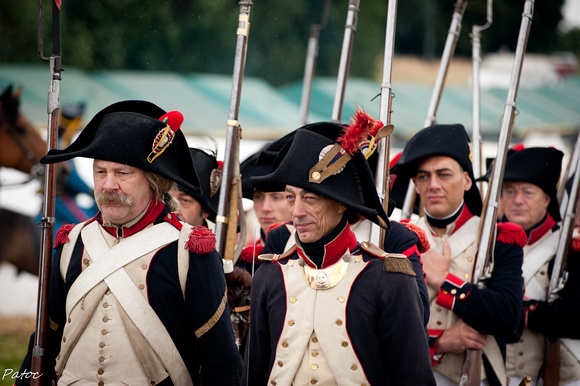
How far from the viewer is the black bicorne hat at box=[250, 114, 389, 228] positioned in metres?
3.09

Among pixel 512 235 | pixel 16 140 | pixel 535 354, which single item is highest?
pixel 16 140

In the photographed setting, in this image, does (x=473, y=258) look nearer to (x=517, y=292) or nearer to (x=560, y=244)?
(x=517, y=292)

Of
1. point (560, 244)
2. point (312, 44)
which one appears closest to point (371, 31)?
point (312, 44)

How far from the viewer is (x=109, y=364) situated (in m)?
3.22

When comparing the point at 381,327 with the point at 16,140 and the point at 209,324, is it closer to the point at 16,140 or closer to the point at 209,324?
the point at 209,324

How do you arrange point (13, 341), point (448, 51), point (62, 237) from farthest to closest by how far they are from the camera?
point (13, 341) < point (448, 51) < point (62, 237)

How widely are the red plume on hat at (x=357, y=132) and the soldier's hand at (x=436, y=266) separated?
5.40 feet

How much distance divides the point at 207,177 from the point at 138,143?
1.80 meters

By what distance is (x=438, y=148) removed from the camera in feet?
15.5

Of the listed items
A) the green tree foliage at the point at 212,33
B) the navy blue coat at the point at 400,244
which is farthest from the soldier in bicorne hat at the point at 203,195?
the green tree foliage at the point at 212,33

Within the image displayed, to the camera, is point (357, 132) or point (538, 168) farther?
point (538, 168)

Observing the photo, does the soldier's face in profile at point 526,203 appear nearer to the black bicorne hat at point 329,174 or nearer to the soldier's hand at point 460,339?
the soldier's hand at point 460,339

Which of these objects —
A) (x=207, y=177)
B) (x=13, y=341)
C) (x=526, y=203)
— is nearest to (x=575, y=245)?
(x=526, y=203)

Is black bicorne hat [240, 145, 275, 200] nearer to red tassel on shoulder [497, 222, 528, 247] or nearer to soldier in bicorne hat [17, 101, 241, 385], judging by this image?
red tassel on shoulder [497, 222, 528, 247]
